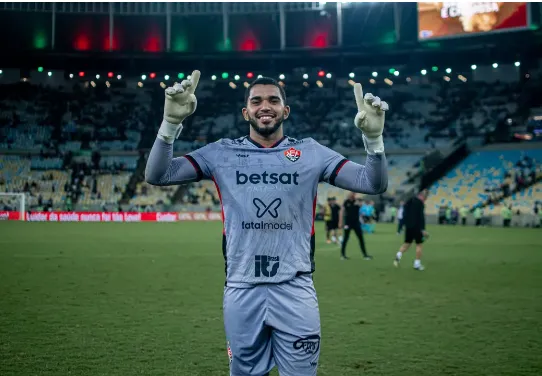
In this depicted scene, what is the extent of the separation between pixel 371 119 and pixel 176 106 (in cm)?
113

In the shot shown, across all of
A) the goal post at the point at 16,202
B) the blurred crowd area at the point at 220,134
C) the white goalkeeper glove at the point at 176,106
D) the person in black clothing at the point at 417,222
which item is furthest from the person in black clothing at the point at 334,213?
the goal post at the point at 16,202

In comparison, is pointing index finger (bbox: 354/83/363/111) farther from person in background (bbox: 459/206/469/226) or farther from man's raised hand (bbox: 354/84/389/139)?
person in background (bbox: 459/206/469/226)

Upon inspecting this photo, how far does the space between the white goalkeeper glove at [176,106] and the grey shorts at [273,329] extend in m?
1.00

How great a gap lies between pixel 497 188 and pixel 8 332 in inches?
1713

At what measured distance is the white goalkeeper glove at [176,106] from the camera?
367cm

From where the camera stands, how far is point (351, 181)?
12.8 ft

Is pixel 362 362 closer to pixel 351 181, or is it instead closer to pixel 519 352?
pixel 519 352

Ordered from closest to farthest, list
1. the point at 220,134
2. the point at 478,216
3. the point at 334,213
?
the point at 334,213 < the point at 478,216 < the point at 220,134

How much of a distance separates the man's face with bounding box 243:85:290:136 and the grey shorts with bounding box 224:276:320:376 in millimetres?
934

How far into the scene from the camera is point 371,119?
371cm

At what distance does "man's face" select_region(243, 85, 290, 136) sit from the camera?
3.91 meters

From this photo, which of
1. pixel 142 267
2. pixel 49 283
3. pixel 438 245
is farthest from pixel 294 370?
pixel 438 245

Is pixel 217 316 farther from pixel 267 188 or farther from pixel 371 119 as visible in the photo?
pixel 371 119

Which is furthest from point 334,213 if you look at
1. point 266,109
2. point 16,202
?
point 16,202
